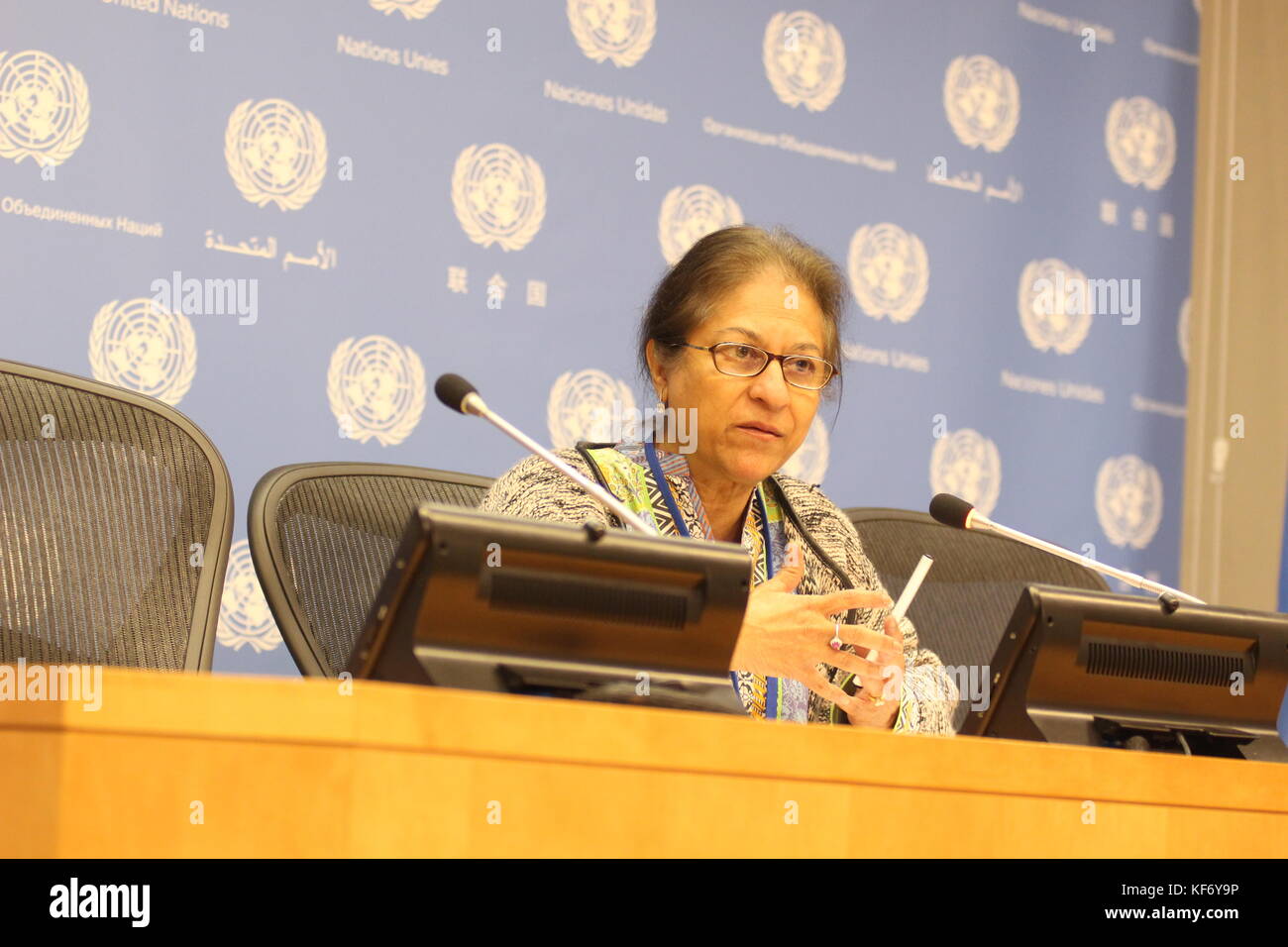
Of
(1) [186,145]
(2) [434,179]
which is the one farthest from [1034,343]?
(1) [186,145]

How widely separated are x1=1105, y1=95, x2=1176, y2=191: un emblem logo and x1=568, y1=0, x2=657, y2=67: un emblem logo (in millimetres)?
1189

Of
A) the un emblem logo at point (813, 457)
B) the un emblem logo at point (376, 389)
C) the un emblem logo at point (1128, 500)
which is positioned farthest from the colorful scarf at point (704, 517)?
the un emblem logo at point (1128, 500)

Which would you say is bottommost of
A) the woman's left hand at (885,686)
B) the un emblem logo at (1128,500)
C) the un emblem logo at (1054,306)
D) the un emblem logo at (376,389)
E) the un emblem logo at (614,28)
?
the woman's left hand at (885,686)

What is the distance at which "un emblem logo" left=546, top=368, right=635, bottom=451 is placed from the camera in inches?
95.0

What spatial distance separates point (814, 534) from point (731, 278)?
0.35 meters

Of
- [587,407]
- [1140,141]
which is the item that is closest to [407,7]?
[587,407]

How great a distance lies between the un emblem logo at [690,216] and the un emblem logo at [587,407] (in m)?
0.28

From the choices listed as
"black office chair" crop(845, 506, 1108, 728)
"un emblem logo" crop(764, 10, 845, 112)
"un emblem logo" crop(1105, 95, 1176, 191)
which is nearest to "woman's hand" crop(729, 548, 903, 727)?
"black office chair" crop(845, 506, 1108, 728)

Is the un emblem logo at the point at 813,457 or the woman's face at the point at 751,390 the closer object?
the woman's face at the point at 751,390

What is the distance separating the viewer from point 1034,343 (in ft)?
9.91

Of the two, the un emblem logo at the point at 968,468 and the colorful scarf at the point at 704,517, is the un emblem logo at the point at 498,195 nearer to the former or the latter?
the colorful scarf at the point at 704,517

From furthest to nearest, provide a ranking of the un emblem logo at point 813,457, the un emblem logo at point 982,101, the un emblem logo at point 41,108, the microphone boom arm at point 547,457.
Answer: the un emblem logo at point 982,101
the un emblem logo at point 813,457
the un emblem logo at point 41,108
the microphone boom arm at point 547,457

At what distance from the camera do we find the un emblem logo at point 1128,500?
10.2 ft
